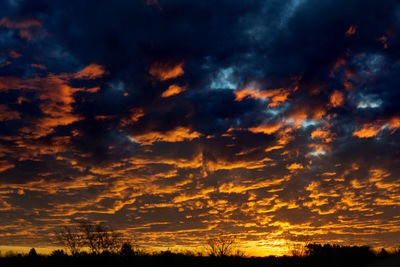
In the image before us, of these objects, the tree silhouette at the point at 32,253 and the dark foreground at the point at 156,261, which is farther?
the tree silhouette at the point at 32,253

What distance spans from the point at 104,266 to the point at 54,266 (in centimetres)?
409

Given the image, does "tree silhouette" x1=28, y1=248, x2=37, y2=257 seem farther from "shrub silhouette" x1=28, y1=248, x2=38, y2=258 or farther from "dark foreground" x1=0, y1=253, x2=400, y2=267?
"dark foreground" x1=0, y1=253, x2=400, y2=267

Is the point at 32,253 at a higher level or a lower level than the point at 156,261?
higher

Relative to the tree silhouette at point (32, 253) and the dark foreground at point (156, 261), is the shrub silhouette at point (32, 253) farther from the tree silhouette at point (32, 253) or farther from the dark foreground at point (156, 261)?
the dark foreground at point (156, 261)

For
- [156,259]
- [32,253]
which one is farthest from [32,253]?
[156,259]

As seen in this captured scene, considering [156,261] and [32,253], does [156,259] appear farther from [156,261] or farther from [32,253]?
[32,253]

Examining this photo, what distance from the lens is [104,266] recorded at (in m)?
27.7

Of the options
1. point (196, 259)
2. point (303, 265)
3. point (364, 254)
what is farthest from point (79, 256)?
point (364, 254)

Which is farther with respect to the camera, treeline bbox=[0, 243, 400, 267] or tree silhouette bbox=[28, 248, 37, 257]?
tree silhouette bbox=[28, 248, 37, 257]

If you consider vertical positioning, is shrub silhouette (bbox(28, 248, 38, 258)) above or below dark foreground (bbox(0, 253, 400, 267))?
above

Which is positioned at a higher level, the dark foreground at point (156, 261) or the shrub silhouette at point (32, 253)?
the shrub silhouette at point (32, 253)

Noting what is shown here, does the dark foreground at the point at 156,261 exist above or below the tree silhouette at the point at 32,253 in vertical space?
below

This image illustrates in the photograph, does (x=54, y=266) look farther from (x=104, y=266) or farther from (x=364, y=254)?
(x=364, y=254)

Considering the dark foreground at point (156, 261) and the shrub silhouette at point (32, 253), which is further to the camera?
the shrub silhouette at point (32, 253)
